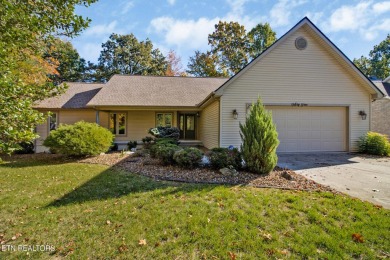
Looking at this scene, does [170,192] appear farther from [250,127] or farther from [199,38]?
[199,38]

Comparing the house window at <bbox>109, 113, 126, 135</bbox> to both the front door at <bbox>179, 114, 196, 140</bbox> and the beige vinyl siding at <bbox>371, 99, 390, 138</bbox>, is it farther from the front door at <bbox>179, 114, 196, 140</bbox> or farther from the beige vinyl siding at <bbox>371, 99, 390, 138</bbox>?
the beige vinyl siding at <bbox>371, 99, 390, 138</bbox>

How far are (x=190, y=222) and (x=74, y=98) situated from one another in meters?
14.8

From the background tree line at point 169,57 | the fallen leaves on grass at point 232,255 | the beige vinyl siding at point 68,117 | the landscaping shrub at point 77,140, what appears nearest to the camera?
the fallen leaves on grass at point 232,255

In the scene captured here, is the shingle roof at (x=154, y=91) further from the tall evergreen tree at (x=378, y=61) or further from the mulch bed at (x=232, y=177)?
the tall evergreen tree at (x=378, y=61)

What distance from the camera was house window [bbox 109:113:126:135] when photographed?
14492 mm

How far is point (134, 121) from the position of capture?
14445 millimetres

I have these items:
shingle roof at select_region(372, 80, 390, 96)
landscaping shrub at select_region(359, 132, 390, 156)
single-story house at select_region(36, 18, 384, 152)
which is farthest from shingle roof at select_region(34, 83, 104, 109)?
shingle roof at select_region(372, 80, 390, 96)

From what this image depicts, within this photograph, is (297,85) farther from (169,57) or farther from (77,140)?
(169,57)

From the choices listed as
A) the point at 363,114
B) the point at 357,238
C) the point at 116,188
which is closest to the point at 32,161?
the point at 116,188

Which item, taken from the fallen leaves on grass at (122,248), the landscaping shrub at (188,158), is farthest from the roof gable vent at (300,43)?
the fallen leaves on grass at (122,248)

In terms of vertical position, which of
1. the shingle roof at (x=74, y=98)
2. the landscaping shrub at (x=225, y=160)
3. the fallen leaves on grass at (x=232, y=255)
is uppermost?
the shingle roof at (x=74, y=98)

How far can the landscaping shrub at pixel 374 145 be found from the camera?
33.6 ft

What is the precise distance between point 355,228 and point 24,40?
6199 mm

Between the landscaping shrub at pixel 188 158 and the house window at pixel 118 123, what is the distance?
856cm
